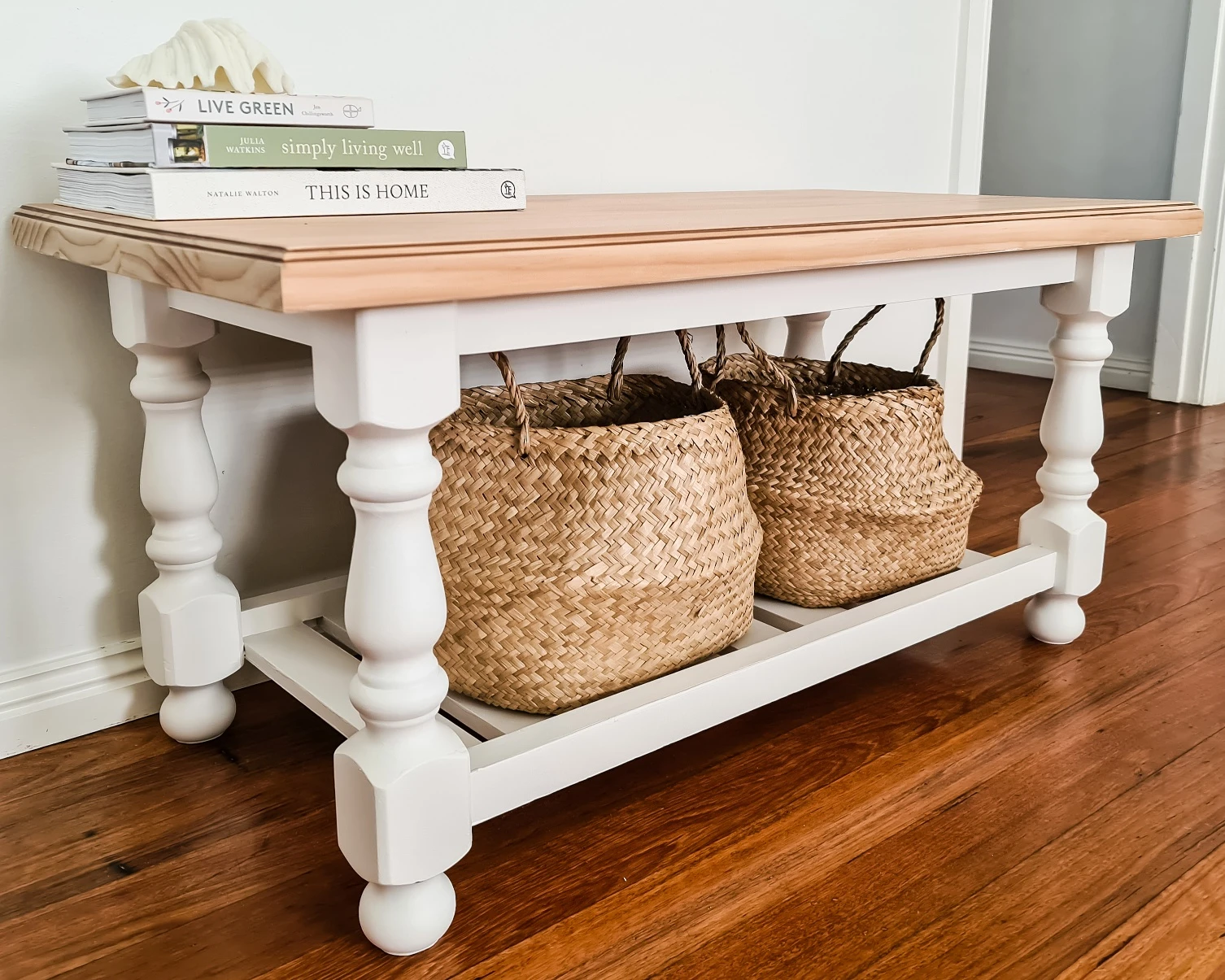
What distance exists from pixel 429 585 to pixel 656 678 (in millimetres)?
306

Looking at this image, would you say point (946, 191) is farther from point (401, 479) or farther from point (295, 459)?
point (401, 479)

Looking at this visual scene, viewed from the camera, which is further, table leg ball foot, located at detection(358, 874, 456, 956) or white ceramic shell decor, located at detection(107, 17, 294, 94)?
white ceramic shell decor, located at detection(107, 17, 294, 94)

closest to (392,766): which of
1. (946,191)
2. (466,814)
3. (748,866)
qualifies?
(466,814)

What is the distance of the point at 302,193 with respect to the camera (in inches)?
33.3

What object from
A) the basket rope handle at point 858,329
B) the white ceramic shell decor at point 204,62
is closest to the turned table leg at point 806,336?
the basket rope handle at point 858,329

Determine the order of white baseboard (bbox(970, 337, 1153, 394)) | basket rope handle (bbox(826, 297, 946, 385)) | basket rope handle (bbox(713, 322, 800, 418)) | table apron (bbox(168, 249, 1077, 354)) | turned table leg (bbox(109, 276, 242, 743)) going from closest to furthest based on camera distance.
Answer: table apron (bbox(168, 249, 1077, 354))
turned table leg (bbox(109, 276, 242, 743))
basket rope handle (bbox(713, 322, 800, 418))
basket rope handle (bbox(826, 297, 946, 385))
white baseboard (bbox(970, 337, 1153, 394))

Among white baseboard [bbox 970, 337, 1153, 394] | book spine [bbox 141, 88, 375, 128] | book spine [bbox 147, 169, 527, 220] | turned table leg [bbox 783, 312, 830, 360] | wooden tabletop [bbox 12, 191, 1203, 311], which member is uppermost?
book spine [bbox 141, 88, 375, 128]

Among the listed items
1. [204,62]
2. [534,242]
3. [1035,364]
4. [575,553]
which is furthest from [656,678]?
[1035,364]

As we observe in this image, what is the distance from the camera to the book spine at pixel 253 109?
0.84 m

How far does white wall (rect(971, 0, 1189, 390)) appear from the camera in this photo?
2699 millimetres

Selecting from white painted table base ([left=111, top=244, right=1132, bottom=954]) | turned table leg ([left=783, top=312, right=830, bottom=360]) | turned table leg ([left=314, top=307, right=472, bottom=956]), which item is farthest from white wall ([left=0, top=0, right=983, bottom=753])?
turned table leg ([left=314, top=307, right=472, bottom=956])

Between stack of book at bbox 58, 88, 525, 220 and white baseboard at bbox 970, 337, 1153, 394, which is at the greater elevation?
stack of book at bbox 58, 88, 525, 220

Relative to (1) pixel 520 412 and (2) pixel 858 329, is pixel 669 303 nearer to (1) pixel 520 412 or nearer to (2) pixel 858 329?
(1) pixel 520 412

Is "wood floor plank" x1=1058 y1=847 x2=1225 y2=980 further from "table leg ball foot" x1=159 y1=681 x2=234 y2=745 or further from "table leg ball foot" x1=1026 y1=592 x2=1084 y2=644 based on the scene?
"table leg ball foot" x1=159 y1=681 x2=234 y2=745
